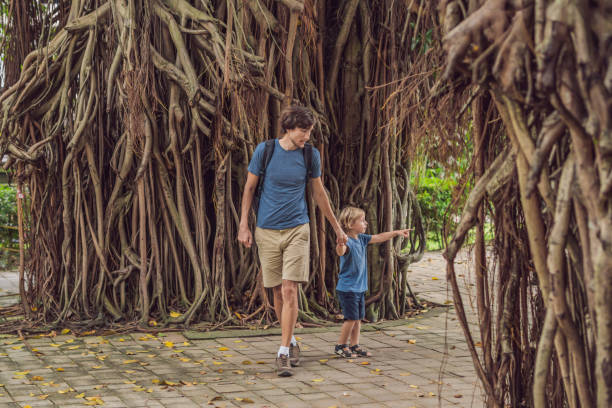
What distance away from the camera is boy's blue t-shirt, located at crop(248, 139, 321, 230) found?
6348 millimetres

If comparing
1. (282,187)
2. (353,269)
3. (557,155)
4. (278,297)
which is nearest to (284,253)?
(278,297)

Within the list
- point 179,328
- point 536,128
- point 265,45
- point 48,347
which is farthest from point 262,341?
point 536,128

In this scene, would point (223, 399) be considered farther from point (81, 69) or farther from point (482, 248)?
point (81, 69)

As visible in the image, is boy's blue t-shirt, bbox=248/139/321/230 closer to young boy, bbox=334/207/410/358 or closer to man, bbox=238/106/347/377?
man, bbox=238/106/347/377

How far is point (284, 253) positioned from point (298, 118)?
39.1 inches

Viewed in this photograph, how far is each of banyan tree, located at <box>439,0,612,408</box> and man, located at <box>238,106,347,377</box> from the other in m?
2.88

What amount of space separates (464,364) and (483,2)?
394cm

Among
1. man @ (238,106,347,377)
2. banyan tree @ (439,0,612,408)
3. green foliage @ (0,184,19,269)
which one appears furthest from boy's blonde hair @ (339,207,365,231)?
green foliage @ (0,184,19,269)

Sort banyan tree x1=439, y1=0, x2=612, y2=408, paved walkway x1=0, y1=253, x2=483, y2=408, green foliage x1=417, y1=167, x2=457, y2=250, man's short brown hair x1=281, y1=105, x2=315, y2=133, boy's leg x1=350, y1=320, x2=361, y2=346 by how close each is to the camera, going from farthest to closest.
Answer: green foliage x1=417, y1=167, x2=457, y2=250, boy's leg x1=350, y1=320, x2=361, y2=346, man's short brown hair x1=281, y1=105, x2=315, y2=133, paved walkway x1=0, y1=253, x2=483, y2=408, banyan tree x1=439, y1=0, x2=612, y2=408

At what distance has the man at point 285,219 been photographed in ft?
20.6

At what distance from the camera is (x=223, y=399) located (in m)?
5.38

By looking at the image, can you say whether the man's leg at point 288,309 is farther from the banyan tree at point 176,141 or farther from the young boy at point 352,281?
the banyan tree at point 176,141

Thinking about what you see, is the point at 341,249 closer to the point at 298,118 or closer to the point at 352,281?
the point at 352,281

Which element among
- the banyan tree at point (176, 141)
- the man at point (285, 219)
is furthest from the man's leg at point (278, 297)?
the banyan tree at point (176, 141)
